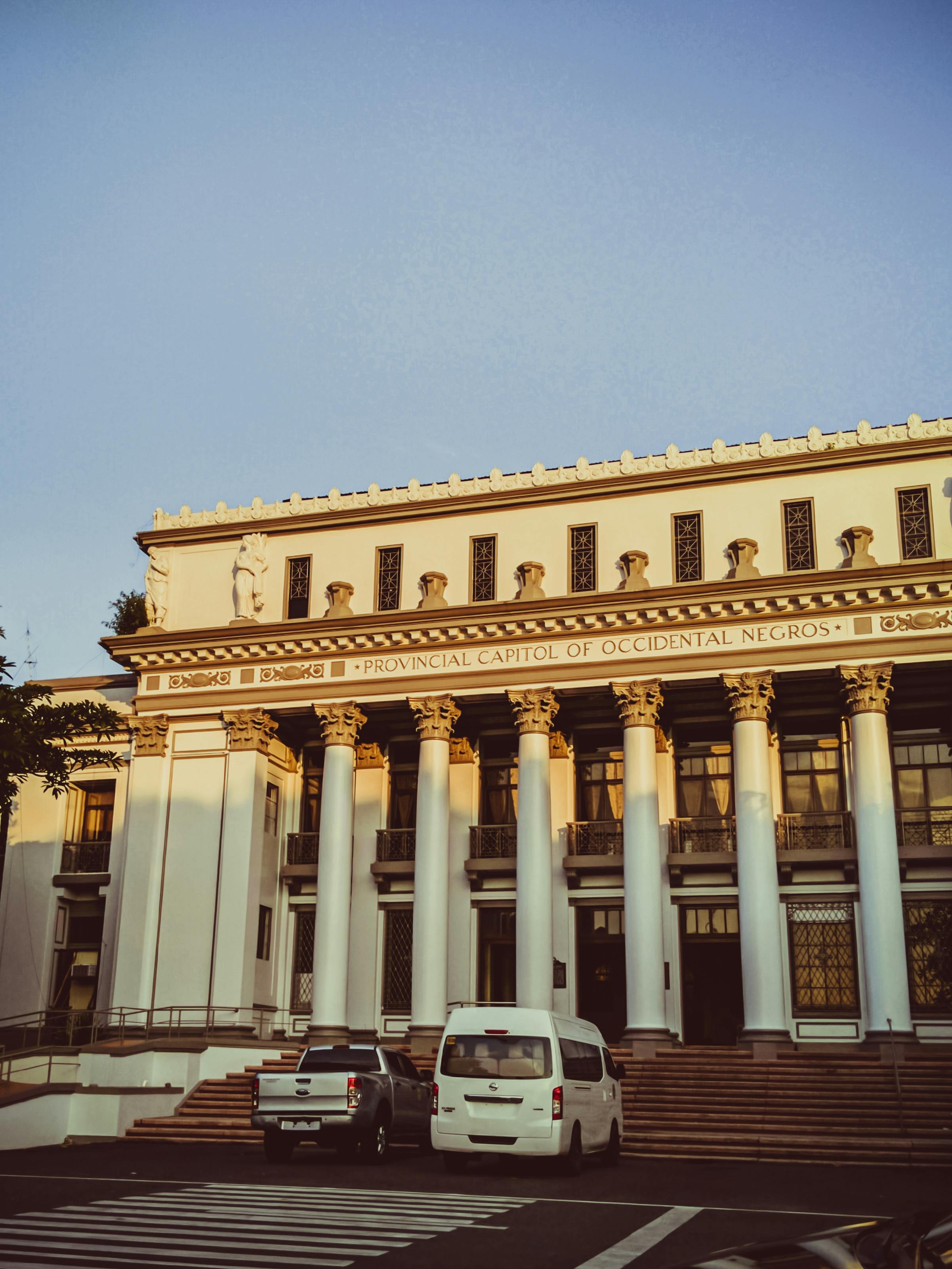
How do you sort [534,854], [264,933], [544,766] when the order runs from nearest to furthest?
[534,854], [544,766], [264,933]

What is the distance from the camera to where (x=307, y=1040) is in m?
31.5

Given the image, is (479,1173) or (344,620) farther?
(344,620)

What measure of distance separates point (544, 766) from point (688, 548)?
6.65m

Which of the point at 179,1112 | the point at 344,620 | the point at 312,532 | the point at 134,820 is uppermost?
the point at 312,532

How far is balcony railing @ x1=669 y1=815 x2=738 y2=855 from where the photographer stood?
1268 inches

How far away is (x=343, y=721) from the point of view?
3356 cm

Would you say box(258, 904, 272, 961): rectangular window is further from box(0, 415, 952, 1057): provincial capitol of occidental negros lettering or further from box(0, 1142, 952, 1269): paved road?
box(0, 1142, 952, 1269): paved road

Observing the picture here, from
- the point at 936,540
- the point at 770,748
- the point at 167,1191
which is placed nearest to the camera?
the point at 167,1191

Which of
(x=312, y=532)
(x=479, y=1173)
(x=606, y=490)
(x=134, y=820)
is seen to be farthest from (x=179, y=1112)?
(x=606, y=490)

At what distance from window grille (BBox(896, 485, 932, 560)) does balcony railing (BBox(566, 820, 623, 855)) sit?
987 cm

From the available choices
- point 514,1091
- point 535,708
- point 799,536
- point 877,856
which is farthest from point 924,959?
point 514,1091

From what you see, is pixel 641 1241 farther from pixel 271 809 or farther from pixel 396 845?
pixel 271 809

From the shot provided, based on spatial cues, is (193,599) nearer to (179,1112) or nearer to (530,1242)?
(179,1112)

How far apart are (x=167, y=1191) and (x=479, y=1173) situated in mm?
5251
